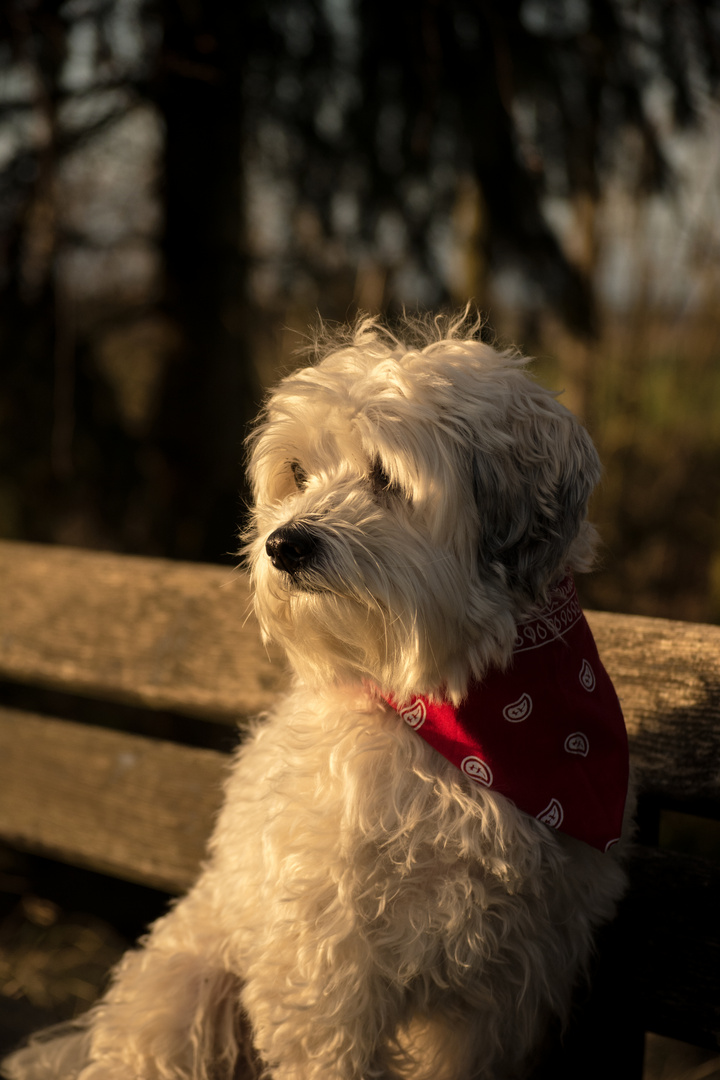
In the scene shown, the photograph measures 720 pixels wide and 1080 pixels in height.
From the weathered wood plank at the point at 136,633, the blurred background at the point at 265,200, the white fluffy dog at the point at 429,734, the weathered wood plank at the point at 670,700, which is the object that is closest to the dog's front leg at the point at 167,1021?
the white fluffy dog at the point at 429,734

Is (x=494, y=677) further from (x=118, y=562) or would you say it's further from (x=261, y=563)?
(x=118, y=562)

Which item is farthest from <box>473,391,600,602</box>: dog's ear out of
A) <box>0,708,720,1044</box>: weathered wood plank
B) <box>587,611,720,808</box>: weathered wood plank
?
<box>0,708,720,1044</box>: weathered wood plank

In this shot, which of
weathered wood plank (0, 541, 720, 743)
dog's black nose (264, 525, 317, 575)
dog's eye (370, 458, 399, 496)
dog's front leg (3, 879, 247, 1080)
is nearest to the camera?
dog's black nose (264, 525, 317, 575)

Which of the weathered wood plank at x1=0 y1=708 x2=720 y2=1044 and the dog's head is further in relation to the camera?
the weathered wood plank at x1=0 y1=708 x2=720 y2=1044

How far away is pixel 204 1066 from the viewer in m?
1.67

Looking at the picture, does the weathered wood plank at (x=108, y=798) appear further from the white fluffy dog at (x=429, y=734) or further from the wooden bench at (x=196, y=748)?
the white fluffy dog at (x=429, y=734)

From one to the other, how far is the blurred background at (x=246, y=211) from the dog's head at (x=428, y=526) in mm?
1374

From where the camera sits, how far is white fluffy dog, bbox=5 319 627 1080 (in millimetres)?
1446

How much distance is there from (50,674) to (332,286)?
2472 millimetres

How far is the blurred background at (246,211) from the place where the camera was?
325 centimetres

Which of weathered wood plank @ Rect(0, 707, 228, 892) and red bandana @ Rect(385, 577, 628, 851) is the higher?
red bandana @ Rect(385, 577, 628, 851)

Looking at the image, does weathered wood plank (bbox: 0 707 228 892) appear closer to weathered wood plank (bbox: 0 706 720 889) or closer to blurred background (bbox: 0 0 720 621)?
weathered wood plank (bbox: 0 706 720 889)

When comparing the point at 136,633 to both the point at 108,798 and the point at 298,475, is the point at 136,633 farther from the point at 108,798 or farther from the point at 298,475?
the point at 298,475

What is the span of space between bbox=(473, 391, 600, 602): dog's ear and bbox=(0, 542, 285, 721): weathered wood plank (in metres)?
0.92
